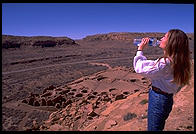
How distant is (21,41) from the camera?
3078cm

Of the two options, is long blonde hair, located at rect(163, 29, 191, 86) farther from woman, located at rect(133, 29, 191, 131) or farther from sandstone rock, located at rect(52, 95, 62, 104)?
sandstone rock, located at rect(52, 95, 62, 104)

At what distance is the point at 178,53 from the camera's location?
2.49 m

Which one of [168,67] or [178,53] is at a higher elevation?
[178,53]

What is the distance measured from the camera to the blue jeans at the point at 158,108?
2629 millimetres

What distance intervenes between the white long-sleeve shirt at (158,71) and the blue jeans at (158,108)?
97 millimetres

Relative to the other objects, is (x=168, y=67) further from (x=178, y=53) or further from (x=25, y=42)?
(x=25, y=42)

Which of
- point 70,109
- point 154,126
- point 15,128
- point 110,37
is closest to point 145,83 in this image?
point 70,109

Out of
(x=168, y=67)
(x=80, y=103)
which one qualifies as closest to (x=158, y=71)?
(x=168, y=67)

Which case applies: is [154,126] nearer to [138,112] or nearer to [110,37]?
[138,112]

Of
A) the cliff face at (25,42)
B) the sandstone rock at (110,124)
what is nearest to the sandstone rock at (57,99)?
the sandstone rock at (110,124)

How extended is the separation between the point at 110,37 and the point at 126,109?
170ft

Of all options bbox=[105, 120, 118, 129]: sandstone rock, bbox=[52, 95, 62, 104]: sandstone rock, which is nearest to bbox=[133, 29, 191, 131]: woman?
bbox=[105, 120, 118, 129]: sandstone rock

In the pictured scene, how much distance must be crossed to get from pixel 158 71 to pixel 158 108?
1.41ft

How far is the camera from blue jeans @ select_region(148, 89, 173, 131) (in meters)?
2.63
